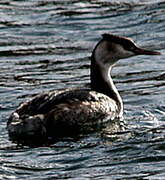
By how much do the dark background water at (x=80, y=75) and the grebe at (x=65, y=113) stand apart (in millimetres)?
245

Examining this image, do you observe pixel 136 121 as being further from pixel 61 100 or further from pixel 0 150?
pixel 0 150

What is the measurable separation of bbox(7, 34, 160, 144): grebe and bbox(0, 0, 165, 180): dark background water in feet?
0.80

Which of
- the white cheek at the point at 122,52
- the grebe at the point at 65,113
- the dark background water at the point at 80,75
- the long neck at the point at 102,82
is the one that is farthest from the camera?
the white cheek at the point at 122,52

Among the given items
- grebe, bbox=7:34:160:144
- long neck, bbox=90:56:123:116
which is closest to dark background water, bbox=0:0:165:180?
grebe, bbox=7:34:160:144

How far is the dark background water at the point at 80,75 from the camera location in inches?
443

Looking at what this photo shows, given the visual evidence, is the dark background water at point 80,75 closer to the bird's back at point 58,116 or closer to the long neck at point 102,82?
the bird's back at point 58,116

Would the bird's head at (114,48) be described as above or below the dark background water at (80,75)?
above

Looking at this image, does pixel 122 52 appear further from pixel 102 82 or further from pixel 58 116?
pixel 58 116

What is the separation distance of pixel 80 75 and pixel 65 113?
320 centimetres

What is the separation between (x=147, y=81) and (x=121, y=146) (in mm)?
3693

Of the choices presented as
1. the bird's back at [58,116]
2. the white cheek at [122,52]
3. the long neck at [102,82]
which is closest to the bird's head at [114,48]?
the white cheek at [122,52]

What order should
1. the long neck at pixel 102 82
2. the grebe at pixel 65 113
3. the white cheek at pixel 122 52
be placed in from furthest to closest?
the white cheek at pixel 122 52 → the long neck at pixel 102 82 → the grebe at pixel 65 113

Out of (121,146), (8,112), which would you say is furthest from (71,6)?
(121,146)

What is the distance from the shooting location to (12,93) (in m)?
15.0
